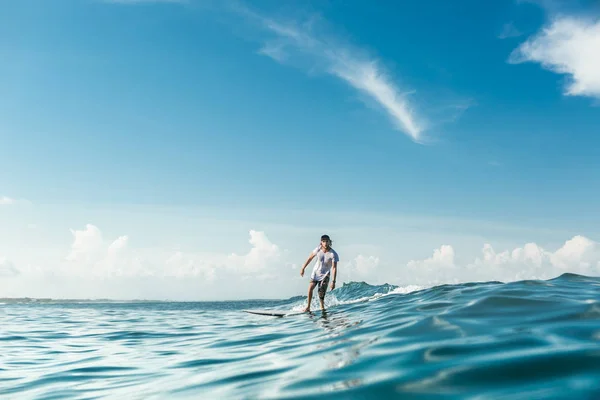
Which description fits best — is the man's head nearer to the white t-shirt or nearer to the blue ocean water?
the white t-shirt

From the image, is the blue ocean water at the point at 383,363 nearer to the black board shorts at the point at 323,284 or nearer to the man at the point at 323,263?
the man at the point at 323,263

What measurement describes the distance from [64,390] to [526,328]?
6680 mm

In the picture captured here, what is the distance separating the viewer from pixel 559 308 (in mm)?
8297

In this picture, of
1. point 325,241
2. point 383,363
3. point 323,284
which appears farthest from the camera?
point 323,284

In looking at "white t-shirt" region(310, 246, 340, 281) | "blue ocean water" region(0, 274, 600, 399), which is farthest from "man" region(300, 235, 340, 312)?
"blue ocean water" region(0, 274, 600, 399)

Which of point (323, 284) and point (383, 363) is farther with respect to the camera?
point (323, 284)

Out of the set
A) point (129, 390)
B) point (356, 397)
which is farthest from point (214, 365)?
point (356, 397)

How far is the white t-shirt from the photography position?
57.0 feet

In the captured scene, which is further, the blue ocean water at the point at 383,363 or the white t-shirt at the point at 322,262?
the white t-shirt at the point at 322,262

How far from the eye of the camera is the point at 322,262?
1752 cm

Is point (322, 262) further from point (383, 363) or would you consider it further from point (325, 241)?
point (383, 363)

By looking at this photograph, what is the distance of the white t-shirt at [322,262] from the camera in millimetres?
17359

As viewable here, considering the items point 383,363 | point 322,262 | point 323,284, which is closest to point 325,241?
point 322,262

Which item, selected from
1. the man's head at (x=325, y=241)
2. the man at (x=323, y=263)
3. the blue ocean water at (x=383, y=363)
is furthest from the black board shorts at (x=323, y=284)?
the blue ocean water at (x=383, y=363)
